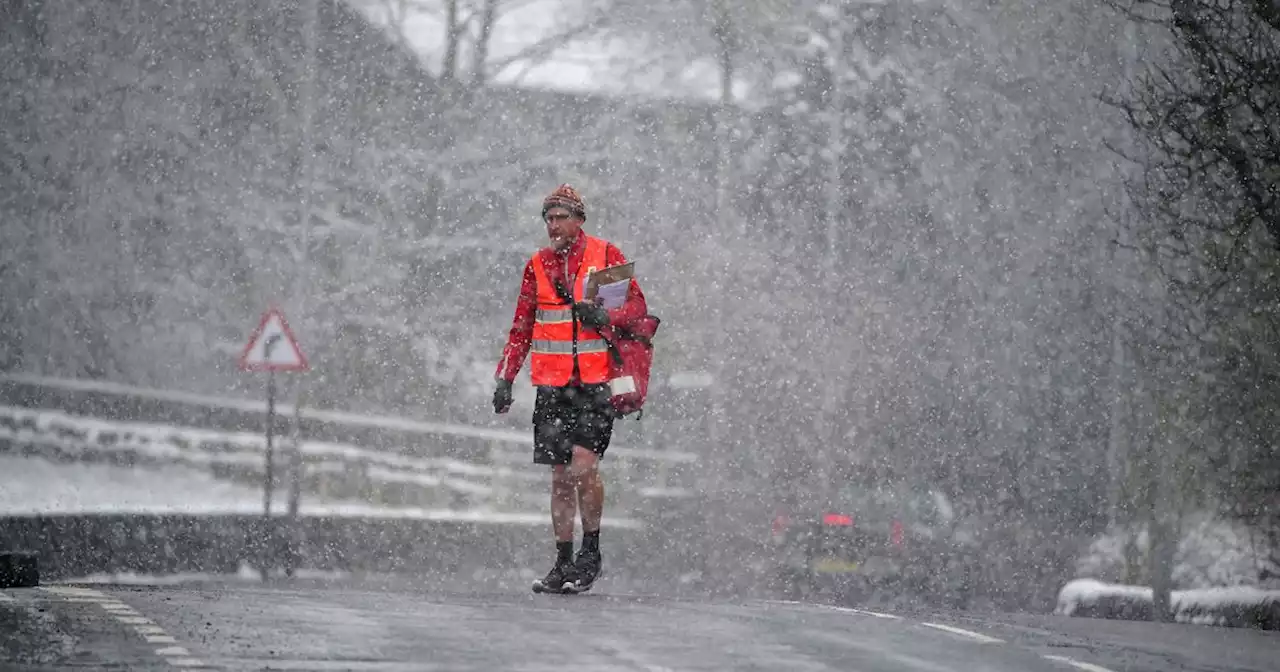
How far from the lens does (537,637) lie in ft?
23.6

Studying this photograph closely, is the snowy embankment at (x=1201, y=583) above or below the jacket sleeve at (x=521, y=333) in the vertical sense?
below

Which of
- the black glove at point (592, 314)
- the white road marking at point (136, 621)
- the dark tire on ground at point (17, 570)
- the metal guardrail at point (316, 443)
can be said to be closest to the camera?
the white road marking at point (136, 621)

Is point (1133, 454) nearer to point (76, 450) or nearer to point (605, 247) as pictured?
point (605, 247)

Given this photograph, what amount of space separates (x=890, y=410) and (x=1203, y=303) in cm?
1704

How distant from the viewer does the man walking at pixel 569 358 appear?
10062mm

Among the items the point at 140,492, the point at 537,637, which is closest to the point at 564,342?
the point at 537,637

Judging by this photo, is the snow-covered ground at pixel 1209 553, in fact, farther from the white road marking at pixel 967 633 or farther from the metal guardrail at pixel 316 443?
the metal guardrail at pixel 316 443

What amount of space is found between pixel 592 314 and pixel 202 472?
56.8ft

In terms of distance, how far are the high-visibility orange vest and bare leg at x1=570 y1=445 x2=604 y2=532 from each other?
0.38 m

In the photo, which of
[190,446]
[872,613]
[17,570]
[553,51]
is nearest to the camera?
[17,570]

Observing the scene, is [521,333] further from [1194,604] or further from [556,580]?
[1194,604]

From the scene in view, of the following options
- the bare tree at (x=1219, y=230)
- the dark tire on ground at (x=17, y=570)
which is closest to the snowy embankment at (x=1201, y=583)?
the bare tree at (x=1219, y=230)

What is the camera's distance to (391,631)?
7.27 metres

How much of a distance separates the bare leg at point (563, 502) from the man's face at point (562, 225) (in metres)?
1.20
